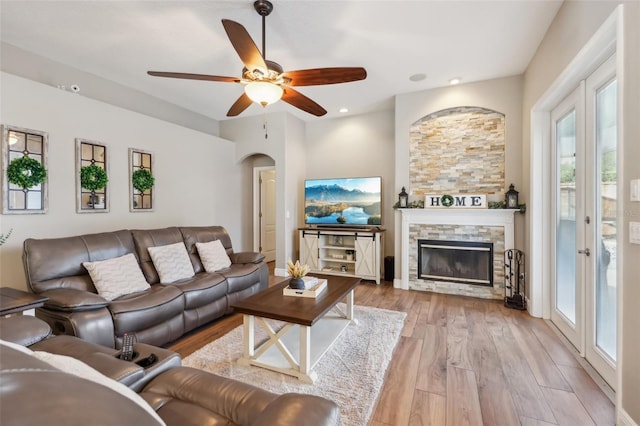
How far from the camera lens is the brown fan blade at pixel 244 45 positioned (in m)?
1.78

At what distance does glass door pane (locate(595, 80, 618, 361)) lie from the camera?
1990mm

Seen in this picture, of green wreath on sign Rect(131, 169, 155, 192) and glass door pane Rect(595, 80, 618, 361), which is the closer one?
glass door pane Rect(595, 80, 618, 361)

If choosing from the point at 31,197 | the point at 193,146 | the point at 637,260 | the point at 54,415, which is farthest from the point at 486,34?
the point at 31,197

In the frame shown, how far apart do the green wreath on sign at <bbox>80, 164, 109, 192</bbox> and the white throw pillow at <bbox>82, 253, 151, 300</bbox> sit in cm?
122

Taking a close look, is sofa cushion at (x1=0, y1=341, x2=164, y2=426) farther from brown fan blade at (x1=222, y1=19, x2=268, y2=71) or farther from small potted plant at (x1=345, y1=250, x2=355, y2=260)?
small potted plant at (x1=345, y1=250, x2=355, y2=260)

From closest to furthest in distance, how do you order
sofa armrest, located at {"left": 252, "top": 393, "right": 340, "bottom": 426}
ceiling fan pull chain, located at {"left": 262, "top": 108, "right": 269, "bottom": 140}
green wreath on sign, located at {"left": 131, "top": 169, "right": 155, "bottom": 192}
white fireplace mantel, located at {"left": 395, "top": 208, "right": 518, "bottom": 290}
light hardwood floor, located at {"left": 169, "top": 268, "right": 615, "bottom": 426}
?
sofa armrest, located at {"left": 252, "top": 393, "right": 340, "bottom": 426} < light hardwood floor, located at {"left": 169, "top": 268, "right": 615, "bottom": 426} < white fireplace mantel, located at {"left": 395, "top": 208, "right": 518, "bottom": 290} < green wreath on sign, located at {"left": 131, "top": 169, "right": 155, "bottom": 192} < ceiling fan pull chain, located at {"left": 262, "top": 108, "right": 269, "bottom": 140}

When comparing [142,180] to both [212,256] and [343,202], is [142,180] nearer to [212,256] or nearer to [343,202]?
[212,256]

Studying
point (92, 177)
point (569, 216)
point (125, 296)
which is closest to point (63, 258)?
point (125, 296)

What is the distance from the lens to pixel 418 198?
14.3ft

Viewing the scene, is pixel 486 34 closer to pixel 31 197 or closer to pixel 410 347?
pixel 410 347

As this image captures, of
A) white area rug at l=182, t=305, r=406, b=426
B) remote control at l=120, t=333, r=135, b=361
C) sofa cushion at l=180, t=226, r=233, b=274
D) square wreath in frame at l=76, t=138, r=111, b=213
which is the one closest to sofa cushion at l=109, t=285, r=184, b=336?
white area rug at l=182, t=305, r=406, b=426

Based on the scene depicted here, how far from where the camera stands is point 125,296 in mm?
2482

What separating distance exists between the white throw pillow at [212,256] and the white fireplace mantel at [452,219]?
2.59 metres

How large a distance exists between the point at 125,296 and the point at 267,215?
4139 mm
